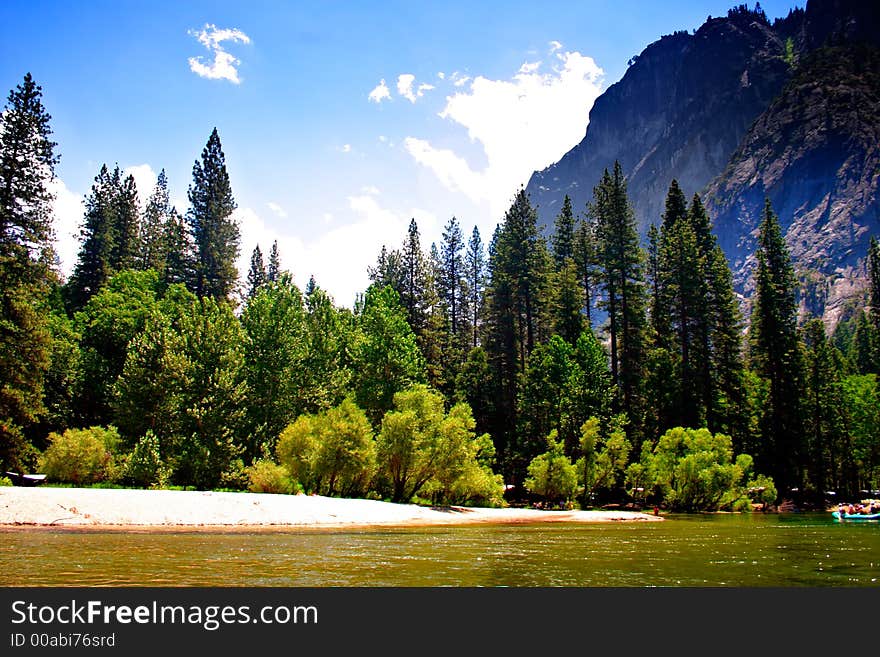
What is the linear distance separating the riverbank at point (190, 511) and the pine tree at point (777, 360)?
34497 mm

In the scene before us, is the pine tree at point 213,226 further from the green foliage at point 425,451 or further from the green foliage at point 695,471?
the green foliage at point 695,471

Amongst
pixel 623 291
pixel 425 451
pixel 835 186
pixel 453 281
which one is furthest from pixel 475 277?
pixel 835 186

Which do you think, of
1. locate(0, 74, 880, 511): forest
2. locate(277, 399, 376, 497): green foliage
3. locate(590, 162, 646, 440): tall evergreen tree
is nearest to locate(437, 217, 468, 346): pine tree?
locate(0, 74, 880, 511): forest

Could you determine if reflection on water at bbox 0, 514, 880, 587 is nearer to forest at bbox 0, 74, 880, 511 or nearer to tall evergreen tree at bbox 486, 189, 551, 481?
forest at bbox 0, 74, 880, 511

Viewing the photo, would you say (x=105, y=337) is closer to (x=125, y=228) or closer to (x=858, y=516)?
(x=125, y=228)

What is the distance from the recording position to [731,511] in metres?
42.6

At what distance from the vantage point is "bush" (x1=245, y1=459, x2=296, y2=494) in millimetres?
31688

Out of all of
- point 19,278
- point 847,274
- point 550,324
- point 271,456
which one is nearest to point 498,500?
point 271,456

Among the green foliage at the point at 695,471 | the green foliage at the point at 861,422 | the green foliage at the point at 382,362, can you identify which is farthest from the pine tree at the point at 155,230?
the green foliage at the point at 861,422

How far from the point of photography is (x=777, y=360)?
55844 millimetres

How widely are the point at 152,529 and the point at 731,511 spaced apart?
3881 cm

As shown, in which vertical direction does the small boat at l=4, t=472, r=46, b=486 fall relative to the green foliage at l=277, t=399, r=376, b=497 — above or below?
below

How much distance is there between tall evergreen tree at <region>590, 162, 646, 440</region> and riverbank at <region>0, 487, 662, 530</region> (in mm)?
26930

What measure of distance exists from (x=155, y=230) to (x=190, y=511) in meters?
69.9
